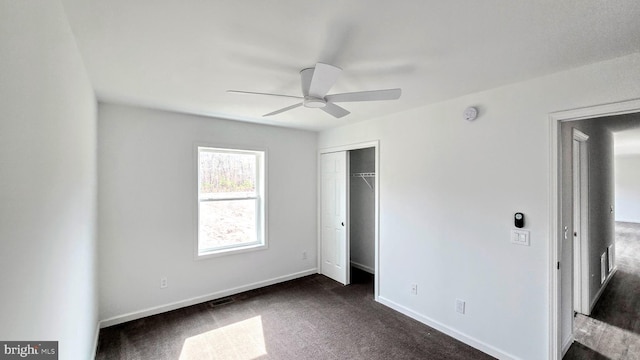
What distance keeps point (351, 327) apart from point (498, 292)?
1.49 meters

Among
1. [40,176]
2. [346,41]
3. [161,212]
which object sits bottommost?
[161,212]

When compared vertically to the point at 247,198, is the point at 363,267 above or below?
below

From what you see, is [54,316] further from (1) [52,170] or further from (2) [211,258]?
(2) [211,258]

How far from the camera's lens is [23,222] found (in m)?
0.93

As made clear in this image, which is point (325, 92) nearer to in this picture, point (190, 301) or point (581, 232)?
point (190, 301)

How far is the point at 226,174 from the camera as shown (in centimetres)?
398

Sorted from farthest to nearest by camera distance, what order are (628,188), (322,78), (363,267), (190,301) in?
(628,188)
(363,267)
(190,301)
(322,78)

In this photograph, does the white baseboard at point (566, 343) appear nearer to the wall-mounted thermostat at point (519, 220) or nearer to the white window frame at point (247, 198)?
the wall-mounted thermostat at point (519, 220)

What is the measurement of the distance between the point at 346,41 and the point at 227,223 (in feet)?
10.2

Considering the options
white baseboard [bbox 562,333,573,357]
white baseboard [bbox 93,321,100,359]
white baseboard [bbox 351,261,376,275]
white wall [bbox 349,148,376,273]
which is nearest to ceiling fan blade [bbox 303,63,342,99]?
white wall [bbox 349,148,376,273]

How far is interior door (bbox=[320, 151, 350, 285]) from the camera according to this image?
14.0 ft

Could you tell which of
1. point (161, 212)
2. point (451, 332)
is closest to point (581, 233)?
point (451, 332)

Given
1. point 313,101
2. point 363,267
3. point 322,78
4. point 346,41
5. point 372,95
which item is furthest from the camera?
point 363,267

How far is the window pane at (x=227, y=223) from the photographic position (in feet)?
12.5
